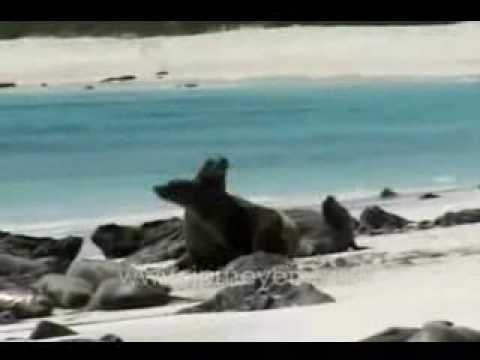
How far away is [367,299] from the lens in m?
0.86

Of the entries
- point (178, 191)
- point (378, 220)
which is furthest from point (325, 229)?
point (178, 191)

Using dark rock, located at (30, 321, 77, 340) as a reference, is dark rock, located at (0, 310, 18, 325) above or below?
above

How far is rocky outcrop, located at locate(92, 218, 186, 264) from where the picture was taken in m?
0.84

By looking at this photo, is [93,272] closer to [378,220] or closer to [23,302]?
[23,302]

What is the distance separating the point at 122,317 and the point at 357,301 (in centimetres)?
24

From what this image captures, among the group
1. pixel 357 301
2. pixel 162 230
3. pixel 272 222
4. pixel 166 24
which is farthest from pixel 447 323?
pixel 166 24

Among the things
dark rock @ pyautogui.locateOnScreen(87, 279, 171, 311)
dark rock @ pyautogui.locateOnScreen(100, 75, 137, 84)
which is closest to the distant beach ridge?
dark rock @ pyautogui.locateOnScreen(100, 75, 137, 84)

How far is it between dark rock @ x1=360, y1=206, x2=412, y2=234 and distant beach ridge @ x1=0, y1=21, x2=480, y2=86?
0.48 ft

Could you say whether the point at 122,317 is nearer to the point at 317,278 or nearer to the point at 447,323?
the point at 317,278

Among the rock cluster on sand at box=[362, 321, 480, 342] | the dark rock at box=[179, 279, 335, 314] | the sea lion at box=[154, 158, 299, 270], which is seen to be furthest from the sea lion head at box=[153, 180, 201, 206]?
the rock cluster on sand at box=[362, 321, 480, 342]

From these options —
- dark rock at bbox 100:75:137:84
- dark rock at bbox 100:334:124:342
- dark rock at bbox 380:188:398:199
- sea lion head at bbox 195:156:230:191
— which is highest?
dark rock at bbox 100:75:137:84

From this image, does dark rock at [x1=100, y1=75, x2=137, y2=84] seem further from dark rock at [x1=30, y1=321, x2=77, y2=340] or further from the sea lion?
dark rock at [x1=30, y1=321, x2=77, y2=340]

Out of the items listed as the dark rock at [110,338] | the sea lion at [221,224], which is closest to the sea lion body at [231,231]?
the sea lion at [221,224]
